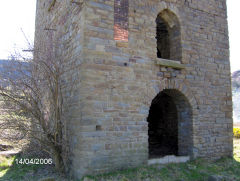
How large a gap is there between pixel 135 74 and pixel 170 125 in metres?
3.83

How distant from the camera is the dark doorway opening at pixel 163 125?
8595 millimetres

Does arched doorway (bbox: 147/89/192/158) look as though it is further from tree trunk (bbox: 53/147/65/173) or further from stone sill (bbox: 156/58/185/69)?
tree trunk (bbox: 53/147/65/173)

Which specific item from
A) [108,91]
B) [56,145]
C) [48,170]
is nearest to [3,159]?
[48,170]

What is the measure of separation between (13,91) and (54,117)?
1189 mm

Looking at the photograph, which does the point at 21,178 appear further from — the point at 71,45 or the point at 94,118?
the point at 71,45

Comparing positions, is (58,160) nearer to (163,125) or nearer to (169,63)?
(169,63)

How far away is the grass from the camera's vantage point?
17.1 feet

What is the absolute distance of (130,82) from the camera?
5.76 m

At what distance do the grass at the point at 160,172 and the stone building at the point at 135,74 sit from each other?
0.78ft

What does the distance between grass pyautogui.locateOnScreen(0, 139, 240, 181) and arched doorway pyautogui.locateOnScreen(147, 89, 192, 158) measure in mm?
720

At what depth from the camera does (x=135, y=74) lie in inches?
231
